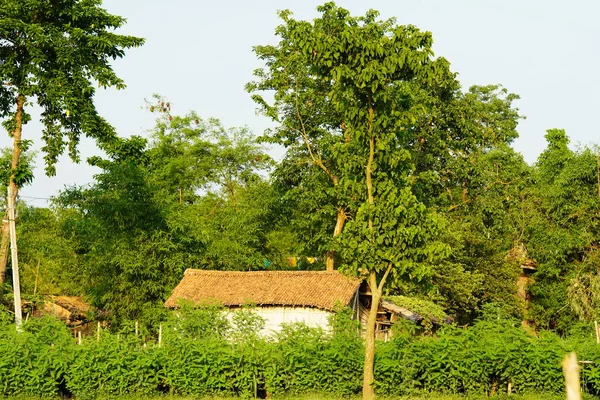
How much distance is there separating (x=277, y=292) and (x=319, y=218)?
677 centimetres

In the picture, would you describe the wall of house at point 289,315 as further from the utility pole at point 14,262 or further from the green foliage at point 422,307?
the utility pole at point 14,262

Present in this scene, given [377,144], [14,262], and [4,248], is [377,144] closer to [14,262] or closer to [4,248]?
[14,262]

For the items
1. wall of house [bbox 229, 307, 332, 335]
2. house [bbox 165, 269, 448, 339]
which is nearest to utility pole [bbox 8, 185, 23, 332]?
house [bbox 165, 269, 448, 339]

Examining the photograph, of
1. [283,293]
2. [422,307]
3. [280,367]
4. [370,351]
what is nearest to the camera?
[370,351]

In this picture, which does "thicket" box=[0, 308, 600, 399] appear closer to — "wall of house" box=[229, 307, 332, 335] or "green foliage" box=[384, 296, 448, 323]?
"wall of house" box=[229, 307, 332, 335]

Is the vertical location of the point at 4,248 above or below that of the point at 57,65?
below

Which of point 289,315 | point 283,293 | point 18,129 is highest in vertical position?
point 18,129

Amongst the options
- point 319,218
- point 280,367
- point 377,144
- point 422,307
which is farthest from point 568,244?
point 377,144

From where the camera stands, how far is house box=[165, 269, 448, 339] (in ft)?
91.9

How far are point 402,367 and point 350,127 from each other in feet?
19.0

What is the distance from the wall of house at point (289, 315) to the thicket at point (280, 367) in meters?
9.36

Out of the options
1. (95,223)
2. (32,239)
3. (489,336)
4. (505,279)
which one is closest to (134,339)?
(489,336)

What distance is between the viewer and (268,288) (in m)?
29.1

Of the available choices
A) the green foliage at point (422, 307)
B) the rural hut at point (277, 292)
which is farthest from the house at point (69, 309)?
the green foliage at point (422, 307)
